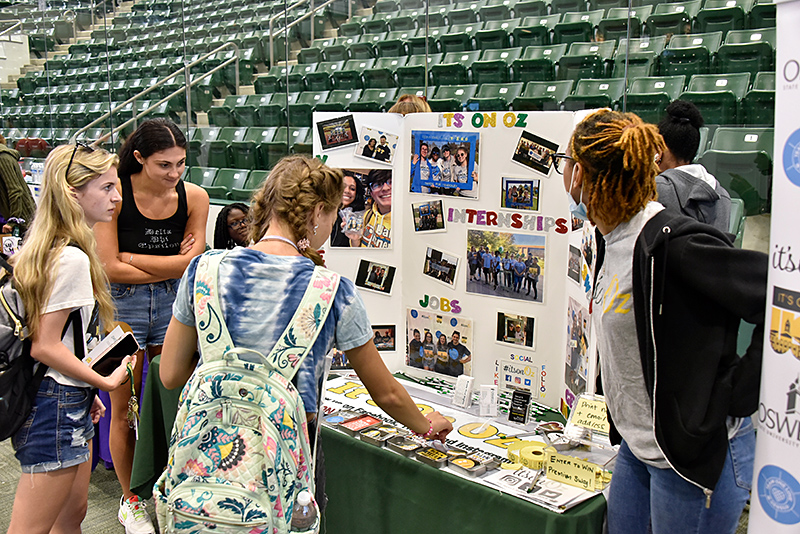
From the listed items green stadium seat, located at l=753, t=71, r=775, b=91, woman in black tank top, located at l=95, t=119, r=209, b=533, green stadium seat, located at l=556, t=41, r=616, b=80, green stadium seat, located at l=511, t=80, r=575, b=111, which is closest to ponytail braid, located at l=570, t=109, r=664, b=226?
woman in black tank top, located at l=95, t=119, r=209, b=533

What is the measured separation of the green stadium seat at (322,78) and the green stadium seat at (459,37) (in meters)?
1.39

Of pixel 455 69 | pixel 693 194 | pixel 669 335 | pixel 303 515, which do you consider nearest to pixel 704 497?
pixel 669 335

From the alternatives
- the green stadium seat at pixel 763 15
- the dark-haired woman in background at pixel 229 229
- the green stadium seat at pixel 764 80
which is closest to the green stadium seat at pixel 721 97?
the green stadium seat at pixel 764 80

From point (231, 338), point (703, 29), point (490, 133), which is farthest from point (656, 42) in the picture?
point (231, 338)

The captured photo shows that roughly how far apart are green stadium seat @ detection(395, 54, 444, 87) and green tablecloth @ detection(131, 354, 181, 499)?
4482 mm

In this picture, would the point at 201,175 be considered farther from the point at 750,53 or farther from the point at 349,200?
the point at 750,53

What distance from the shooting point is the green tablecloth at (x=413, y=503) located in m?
1.42

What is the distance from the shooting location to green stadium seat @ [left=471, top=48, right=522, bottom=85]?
5.83 meters

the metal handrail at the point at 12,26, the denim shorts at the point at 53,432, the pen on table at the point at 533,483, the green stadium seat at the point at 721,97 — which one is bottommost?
the pen on table at the point at 533,483

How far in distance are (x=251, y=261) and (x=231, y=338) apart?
15 cm

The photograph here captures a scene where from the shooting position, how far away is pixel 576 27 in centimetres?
551

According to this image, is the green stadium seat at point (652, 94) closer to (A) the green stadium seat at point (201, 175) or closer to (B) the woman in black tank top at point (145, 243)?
(B) the woman in black tank top at point (145, 243)

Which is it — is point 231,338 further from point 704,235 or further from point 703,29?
point 703,29

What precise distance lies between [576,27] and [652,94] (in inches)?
73.1
